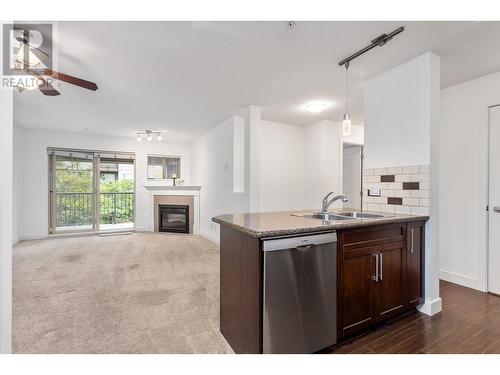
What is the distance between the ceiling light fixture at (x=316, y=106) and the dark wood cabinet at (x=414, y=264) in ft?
7.26

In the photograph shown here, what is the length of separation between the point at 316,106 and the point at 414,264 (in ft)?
8.41

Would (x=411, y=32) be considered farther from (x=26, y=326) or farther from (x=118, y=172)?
(x=118, y=172)

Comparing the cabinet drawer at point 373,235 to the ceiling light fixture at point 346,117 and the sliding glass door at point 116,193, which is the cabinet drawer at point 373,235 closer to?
the ceiling light fixture at point 346,117

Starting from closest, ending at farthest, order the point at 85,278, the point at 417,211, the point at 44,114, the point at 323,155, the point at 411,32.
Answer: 1. the point at 411,32
2. the point at 417,211
3. the point at 85,278
4. the point at 44,114
5. the point at 323,155

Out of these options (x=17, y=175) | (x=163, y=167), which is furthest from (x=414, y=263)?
(x=17, y=175)

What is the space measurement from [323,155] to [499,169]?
2.41 metres

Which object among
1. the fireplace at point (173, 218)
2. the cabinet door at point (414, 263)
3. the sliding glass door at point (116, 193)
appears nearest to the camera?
the cabinet door at point (414, 263)

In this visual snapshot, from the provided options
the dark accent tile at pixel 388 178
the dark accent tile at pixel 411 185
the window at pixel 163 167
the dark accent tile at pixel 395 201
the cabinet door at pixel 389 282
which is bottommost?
the cabinet door at pixel 389 282

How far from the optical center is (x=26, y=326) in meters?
1.97

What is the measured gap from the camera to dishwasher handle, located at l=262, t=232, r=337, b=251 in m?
1.41

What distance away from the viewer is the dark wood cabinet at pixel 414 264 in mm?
2100

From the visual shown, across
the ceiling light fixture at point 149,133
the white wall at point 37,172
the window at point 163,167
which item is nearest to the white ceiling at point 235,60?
the ceiling light fixture at point 149,133

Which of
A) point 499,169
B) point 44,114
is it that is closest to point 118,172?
point 44,114

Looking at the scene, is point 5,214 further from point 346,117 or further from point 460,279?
point 460,279
